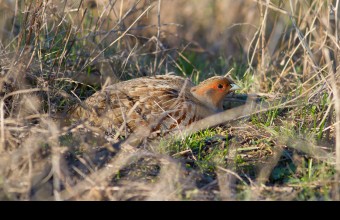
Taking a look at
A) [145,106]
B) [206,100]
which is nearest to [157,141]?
[145,106]

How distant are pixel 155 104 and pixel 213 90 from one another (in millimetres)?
671

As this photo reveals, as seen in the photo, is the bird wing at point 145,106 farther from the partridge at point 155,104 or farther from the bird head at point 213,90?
the bird head at point 213,90

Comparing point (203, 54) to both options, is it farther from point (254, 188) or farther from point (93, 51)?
point (254, 188)

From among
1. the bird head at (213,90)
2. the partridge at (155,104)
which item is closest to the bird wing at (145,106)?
the partridge at (155,104)

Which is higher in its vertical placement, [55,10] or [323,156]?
[55,10]

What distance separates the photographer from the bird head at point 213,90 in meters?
5.17

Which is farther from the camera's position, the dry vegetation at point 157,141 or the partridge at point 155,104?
the partridge at point 155,104

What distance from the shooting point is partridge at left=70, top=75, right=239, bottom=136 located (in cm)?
449

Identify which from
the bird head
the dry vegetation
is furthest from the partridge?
the dry vegetation

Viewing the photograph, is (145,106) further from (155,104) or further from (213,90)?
(213,90)

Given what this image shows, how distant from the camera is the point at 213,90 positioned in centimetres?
519
